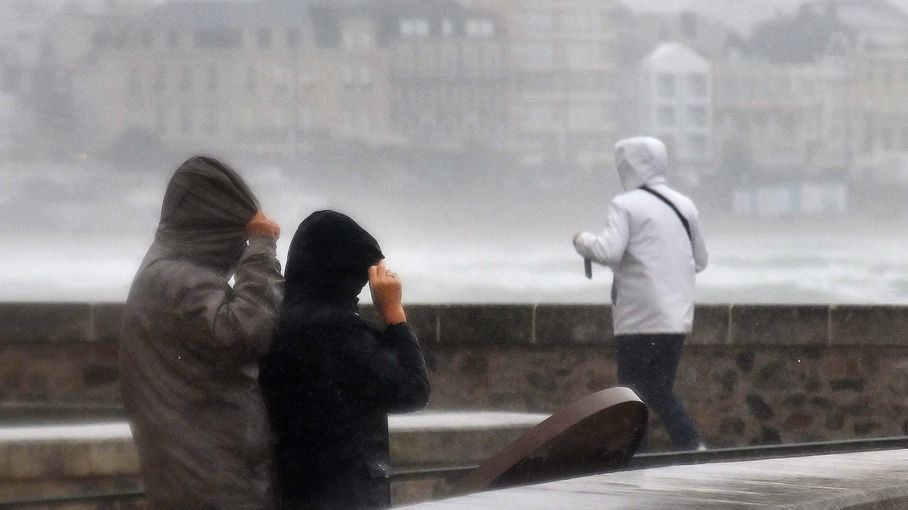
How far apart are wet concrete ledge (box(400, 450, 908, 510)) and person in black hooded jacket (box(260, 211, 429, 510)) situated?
32 centimetres

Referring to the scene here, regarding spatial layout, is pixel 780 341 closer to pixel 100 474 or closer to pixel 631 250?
pixel 631 250

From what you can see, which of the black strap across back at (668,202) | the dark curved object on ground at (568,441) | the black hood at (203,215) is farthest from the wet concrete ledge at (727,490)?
the black strap across back at (668,202)

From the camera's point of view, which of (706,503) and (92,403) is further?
(92,403)

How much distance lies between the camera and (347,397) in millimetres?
3254

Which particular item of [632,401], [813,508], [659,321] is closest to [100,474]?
[659,321]

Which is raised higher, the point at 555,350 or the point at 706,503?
the point at 706,503

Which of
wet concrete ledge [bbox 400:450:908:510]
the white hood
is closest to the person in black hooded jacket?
wet concrete ledge [bbox 400:450:908:510]

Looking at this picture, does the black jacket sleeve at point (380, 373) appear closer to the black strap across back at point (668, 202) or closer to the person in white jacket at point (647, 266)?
the person in white jacket at point (647, 266)

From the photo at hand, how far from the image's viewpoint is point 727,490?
3221mm

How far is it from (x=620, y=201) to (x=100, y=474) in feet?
7.50

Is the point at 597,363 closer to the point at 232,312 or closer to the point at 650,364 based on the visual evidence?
the point at 650,364

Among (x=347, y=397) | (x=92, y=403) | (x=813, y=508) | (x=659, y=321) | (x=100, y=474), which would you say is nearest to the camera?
(x=813, y=508)

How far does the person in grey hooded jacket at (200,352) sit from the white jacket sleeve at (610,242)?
3.07m

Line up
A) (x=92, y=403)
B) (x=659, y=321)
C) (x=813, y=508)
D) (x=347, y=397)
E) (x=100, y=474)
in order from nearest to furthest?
(x=813, y=508) < (x=347, y=397) < (x=100, y=474) < (x=659, y=321) < (x=92, y=403)
